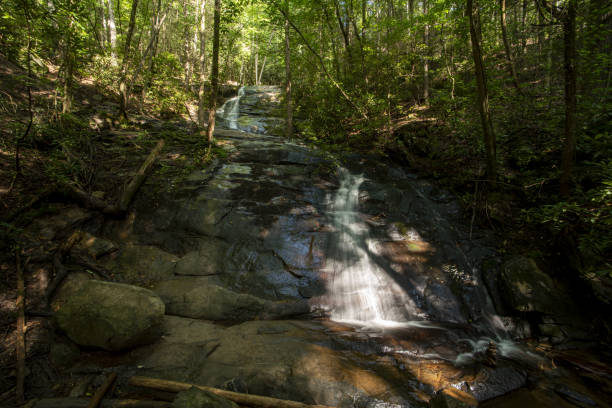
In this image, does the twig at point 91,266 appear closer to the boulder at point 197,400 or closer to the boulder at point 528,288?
the boulder at point 197,400

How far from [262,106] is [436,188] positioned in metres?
17.4

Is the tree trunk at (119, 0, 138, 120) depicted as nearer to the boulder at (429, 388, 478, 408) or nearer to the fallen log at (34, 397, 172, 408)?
the fallen log at (34, 397, 172, 408)

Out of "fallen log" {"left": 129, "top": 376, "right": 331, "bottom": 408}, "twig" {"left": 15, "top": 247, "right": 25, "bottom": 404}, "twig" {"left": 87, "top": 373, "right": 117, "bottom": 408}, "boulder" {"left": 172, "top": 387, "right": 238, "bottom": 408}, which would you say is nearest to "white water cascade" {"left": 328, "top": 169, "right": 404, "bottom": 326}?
"fallen log" {"left": 129, "top": 376, "right": 331, "bottom": 408}

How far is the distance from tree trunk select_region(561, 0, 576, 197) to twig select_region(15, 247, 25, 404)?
995 centimetres

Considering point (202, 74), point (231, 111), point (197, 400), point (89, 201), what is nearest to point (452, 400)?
point (197, 400)

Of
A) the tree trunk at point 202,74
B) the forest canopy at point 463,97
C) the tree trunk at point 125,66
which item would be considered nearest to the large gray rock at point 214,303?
the forest canopy at point 463,97

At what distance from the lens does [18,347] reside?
3.34m

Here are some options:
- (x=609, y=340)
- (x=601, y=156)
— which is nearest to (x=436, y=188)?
(x=601, y=156)

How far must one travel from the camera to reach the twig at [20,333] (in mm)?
2971

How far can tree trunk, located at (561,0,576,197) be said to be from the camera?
208 inches

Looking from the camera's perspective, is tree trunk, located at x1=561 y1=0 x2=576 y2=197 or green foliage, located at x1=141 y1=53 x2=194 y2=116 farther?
green foliage, located at x1=141 y1=53 x2=194 y2=116

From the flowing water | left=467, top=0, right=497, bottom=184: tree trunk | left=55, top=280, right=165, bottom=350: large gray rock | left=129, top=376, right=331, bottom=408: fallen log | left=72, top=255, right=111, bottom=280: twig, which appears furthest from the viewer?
left=467, top=0, right=497, bottom=184: tree trunk

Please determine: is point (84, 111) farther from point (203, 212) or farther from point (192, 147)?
point (203, 212)

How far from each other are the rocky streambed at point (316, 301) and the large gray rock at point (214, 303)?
0.03m
